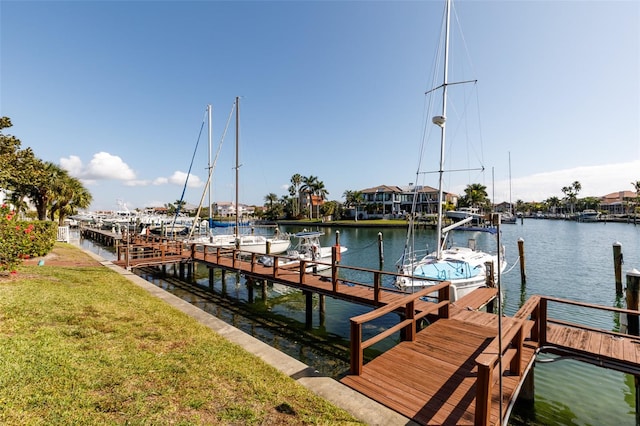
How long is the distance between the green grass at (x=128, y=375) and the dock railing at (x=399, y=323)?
110 centimetres

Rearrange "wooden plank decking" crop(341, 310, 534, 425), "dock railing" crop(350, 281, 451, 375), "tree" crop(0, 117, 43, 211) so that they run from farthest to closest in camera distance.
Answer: "tree" crop(0, 117, 43, 211), "dock railing" crop(350, 281, 451, 375), "wooden plank decking" crop(341, 310, 534, 425)

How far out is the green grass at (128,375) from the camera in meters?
3.98

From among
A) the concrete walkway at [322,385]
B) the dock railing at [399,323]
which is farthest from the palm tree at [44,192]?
the dock railing at [399,323]

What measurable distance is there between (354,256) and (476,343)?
1033 inches

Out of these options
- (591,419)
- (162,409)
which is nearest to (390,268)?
(591,419)

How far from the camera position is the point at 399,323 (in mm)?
7691

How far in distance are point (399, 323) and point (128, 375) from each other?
5.97 metres

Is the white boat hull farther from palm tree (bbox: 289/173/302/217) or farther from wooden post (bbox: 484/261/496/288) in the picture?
palm tree (bbox: 289/173/302/217)

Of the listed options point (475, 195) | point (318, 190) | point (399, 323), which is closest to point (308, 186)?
point (318, 190)

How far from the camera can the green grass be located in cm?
398

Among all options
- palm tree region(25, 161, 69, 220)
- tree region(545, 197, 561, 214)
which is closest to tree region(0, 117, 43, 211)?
palm tree region(25, 161, 69, 220)

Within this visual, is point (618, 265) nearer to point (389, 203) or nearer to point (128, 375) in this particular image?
point (128, 375)

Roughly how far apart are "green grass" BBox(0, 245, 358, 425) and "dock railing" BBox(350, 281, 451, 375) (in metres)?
1.10

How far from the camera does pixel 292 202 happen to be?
9806 cm
